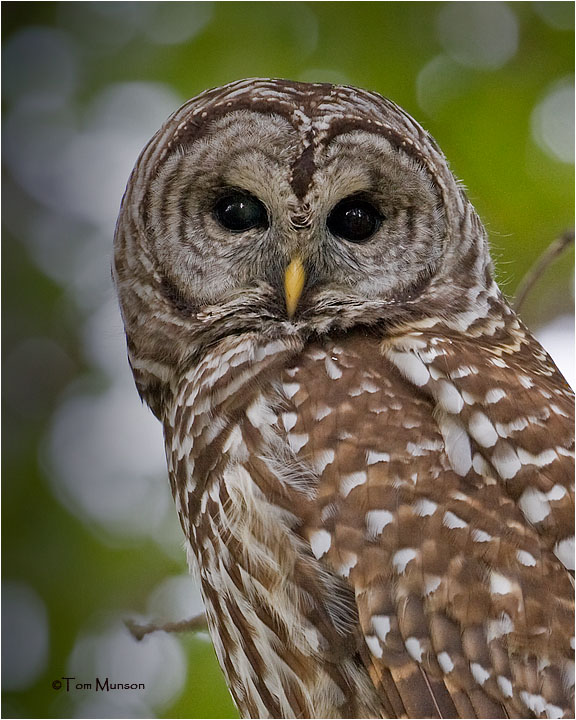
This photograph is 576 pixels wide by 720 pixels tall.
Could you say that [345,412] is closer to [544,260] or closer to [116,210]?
[544,260]

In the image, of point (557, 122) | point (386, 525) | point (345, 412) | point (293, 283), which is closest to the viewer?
point (386, 525)

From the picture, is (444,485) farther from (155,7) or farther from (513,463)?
(155,7)

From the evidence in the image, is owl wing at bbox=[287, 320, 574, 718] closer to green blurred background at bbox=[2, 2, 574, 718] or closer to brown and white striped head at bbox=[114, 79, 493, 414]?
brown and white striped head at bbox=[114, 79, 493, 414]

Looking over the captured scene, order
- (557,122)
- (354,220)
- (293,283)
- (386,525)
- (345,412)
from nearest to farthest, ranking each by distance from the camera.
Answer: (386,525), (345,412), (293,283), (354,220), (557,122)

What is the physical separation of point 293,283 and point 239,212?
0.86 ft

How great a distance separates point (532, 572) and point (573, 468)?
239mm

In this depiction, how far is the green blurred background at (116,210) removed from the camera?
2.60 m

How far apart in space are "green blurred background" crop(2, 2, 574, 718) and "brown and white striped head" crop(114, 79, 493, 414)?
18 centimetres

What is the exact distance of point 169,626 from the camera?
2.50 meters

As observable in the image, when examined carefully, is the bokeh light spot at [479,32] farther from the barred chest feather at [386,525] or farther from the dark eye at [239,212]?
the barred chest feather at [386,525]

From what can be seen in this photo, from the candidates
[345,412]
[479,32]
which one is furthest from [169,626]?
[479,32]

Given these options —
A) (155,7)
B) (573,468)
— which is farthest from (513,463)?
(155,7)

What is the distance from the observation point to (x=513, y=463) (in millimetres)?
2000

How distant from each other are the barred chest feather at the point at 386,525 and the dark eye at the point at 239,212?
12.3 inches
